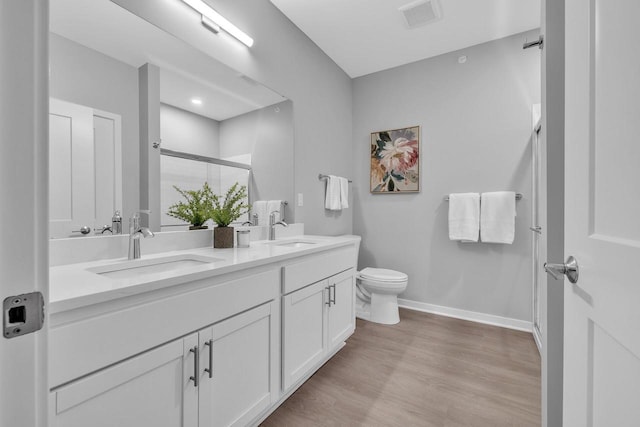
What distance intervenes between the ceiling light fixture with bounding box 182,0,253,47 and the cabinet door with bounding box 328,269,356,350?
1663 millimetres

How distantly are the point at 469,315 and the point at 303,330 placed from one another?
6.07 feet

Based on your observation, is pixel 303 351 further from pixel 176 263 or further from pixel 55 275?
pixel 55 275

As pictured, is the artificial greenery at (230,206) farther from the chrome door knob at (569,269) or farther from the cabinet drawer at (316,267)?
the chrome door knob at (569,269)

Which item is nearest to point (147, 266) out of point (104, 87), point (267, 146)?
point (104, 87)

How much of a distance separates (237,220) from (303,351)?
91cm

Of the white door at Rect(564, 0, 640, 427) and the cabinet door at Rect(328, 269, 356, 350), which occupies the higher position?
the white door at Rect(564, 0, 640, 427)

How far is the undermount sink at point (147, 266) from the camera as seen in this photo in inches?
44.7

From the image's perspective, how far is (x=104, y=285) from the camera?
2.68 ft

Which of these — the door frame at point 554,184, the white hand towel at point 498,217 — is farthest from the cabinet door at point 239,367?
the white hand towel at point 498,217

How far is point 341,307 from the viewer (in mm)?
1974

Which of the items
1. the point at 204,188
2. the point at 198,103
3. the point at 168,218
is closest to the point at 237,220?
the point at 204,188

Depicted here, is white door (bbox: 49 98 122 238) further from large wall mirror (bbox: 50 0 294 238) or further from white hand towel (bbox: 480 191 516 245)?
white hand towel (bbox: 480 191 516 245)

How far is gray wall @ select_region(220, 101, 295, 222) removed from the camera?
1.90 metres

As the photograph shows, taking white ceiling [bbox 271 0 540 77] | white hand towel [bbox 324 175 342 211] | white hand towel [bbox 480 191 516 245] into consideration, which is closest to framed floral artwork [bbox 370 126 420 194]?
white hand towel [bbox 324 175 342 211]
